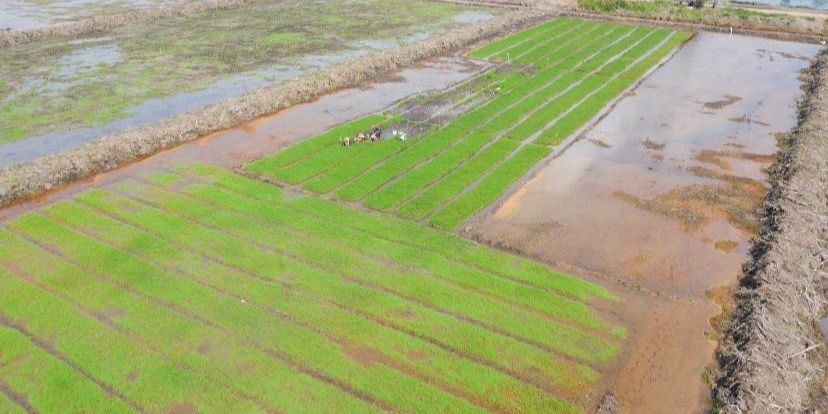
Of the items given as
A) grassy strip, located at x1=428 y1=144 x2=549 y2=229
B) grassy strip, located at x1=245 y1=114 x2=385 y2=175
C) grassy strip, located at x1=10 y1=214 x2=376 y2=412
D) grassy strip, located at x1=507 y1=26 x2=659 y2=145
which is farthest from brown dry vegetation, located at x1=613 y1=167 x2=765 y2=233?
grassy strip, located at x1=10 y1=214 x2=376 y2=412

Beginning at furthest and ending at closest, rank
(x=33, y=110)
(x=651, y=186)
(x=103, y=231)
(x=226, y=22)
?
(x=226, y=22) < (x=33, y=110) < (x=651, y=186) < (x=103, y=231)

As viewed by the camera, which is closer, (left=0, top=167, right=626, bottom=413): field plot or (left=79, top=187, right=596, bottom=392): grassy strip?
(left=0, top=167, right=626, bottom=413): field plot

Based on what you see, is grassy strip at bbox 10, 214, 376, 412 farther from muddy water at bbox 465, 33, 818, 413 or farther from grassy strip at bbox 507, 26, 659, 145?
grassy strip at bbox 507, 26, 659, 145

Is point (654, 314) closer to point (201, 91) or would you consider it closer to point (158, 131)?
point (158, 131)

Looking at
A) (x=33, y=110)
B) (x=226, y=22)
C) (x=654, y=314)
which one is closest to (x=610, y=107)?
(x=654, y=314)

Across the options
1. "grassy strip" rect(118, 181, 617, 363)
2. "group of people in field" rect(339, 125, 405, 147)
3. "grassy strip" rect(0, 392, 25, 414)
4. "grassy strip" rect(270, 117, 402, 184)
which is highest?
"group of people in field" rect(339, 125, 405, 147)

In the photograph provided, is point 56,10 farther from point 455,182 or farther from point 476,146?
point 455,182

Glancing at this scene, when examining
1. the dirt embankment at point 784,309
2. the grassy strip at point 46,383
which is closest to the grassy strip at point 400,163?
the grassy strip at point 46,383
